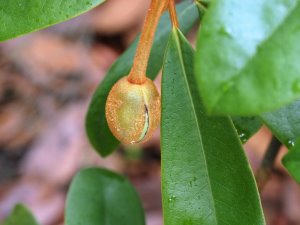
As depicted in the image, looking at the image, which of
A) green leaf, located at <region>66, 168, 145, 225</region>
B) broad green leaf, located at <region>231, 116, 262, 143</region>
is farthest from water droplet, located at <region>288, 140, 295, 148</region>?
green leaf, located at <region>66, 168, 145, 225</region>

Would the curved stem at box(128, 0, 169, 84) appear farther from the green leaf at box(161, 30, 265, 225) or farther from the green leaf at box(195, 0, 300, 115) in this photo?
the green leaf at box(195, 0, 300, 115)

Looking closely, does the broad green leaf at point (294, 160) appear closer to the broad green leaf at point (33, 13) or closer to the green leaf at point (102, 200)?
the broad green leaf at point (33, 13)

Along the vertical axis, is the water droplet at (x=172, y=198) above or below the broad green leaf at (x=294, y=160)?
below

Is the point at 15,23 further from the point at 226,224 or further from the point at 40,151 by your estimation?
the point at 40,151

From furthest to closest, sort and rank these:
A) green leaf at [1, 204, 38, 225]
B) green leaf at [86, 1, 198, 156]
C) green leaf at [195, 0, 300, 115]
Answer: green leaf at [1, 204, 38, 225]
green leaf at [86, 1, 198, 156]
green leaf at [195, 0, 300, 115]

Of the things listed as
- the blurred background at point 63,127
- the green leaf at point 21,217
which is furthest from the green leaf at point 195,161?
the blurred background at point 63,127

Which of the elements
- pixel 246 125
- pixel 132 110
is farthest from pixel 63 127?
pixel 132 110
